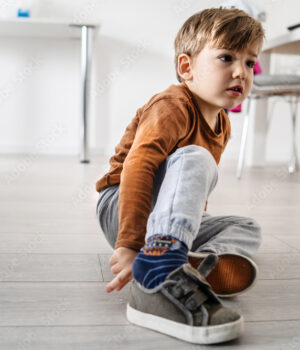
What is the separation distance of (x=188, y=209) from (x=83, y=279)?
0.87ft

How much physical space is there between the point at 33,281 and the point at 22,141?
2.47 meters

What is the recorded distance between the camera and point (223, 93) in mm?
818

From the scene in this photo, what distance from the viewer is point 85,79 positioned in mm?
2756

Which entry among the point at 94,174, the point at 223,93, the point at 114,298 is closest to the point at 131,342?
the point at 114,298

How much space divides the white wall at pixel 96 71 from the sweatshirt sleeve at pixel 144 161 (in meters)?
2.47

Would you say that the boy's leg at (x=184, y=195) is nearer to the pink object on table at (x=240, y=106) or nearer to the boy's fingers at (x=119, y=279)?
the boy's fingers at (x=119, y=279)

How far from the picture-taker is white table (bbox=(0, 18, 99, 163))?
103 inches

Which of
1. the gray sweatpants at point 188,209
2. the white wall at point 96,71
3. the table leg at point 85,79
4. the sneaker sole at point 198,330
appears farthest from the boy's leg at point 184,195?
the white wall at point 96,71

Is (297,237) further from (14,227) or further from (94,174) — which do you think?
(94,174)

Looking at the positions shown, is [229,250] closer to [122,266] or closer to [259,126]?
[122,266]

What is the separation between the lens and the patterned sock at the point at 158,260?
61 cm

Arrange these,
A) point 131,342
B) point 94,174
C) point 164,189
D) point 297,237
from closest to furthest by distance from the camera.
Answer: point 131,342
point 164,189
point 297,237
point 94,174

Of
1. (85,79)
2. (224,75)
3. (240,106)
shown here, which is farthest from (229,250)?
(85,79)

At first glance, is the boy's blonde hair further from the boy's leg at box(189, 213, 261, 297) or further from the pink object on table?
the pink object on table
